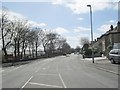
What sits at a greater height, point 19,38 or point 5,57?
point 19,38

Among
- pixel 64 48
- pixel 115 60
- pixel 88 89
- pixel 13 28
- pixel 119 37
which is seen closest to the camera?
pixel 88 89

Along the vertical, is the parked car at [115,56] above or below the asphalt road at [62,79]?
above

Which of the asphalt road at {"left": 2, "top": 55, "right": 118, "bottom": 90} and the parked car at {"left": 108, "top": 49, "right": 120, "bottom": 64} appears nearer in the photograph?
the asphalt road at {"left": 2, "top": 55, "right": 118, "bottom": 90}

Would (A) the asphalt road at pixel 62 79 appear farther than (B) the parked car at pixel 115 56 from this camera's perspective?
No

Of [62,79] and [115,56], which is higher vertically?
[115,56]

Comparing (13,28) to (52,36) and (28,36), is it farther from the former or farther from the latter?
(52,36)

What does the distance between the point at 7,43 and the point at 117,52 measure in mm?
39553

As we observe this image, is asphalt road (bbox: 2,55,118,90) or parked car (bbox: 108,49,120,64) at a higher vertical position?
parked car (bbox: 108,49,120,64)

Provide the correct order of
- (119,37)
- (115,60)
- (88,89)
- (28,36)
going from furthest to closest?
(28,36), (119,37), (115,60), (88,89)

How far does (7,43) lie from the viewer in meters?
71.2

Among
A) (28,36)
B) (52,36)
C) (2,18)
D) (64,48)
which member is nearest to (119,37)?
(28,36)

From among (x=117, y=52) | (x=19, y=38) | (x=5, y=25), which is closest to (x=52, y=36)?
(x=19, y=38)

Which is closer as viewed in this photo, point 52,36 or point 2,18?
point 2,18

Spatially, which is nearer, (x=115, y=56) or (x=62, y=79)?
(x=62, y=79)
